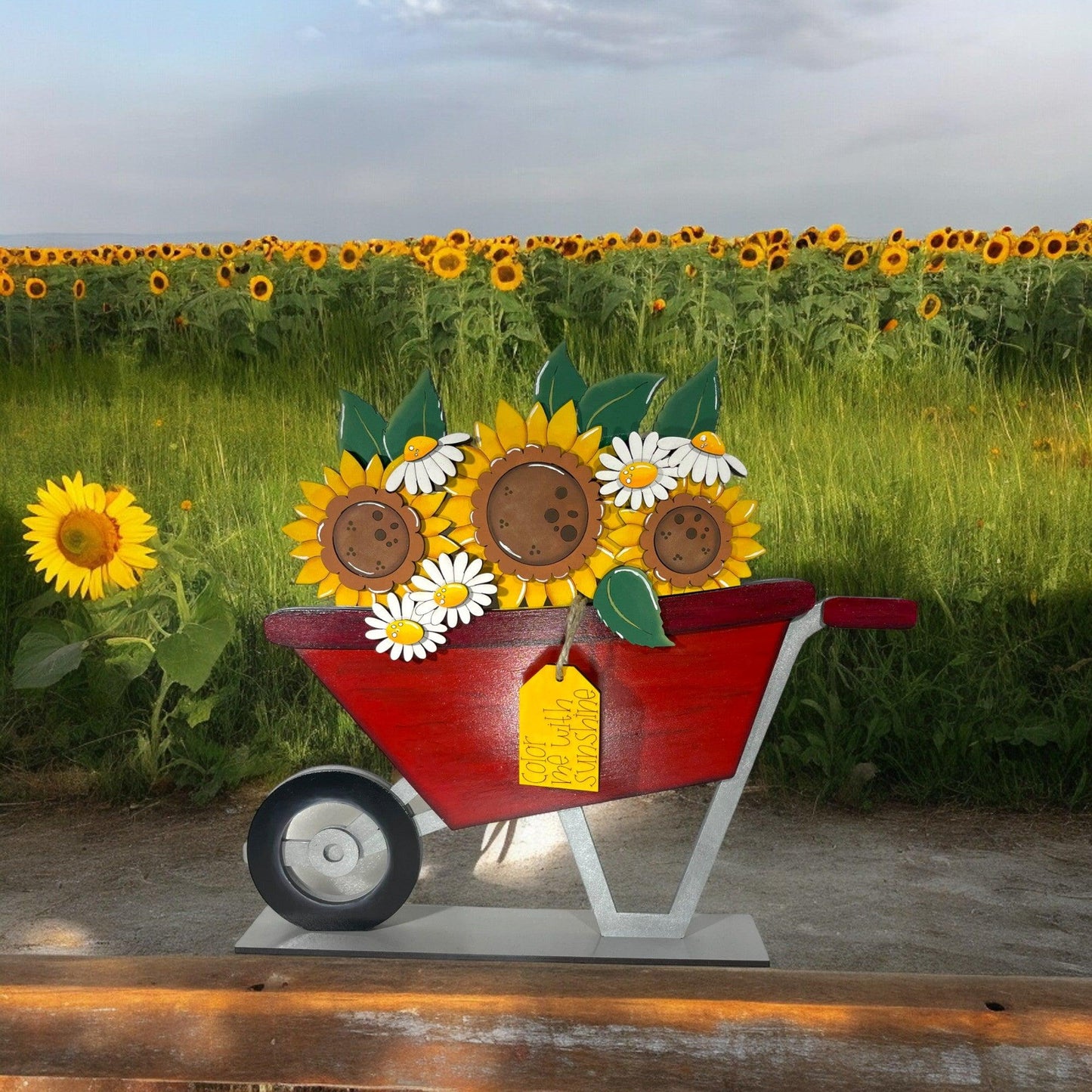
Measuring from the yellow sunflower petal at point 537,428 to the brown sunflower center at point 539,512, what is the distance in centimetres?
3

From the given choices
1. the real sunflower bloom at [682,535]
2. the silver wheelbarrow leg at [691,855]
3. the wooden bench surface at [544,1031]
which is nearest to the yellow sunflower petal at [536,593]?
the real sunflower bloom at [682,535]

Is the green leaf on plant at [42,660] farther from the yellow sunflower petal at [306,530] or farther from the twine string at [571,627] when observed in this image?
the twine string at [571,627]

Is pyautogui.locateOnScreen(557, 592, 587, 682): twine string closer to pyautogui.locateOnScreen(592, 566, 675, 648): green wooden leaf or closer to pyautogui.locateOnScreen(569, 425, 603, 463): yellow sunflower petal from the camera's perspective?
pyautogui.locateOnScreen(592, 566, 675, 648): green wooden leaf

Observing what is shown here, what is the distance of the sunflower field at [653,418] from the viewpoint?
287 cm

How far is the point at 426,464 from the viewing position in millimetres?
1601

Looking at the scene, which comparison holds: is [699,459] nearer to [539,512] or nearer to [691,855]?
[539,512]

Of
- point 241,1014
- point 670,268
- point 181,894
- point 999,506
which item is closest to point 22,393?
point 670,268

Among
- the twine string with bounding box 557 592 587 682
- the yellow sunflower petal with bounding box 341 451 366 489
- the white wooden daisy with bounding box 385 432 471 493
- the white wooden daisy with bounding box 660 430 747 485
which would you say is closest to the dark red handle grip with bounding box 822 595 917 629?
the white wooden daisy with bounding box 660 430 747 485

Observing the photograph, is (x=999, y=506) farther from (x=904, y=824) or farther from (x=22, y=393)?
(x=22, y=393)

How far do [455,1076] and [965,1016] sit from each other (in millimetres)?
571

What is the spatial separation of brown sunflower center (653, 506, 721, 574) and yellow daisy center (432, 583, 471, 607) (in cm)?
27

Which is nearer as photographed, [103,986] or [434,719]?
[103,986]

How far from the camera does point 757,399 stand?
430 cm

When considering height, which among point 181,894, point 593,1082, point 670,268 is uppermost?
point 670,268
